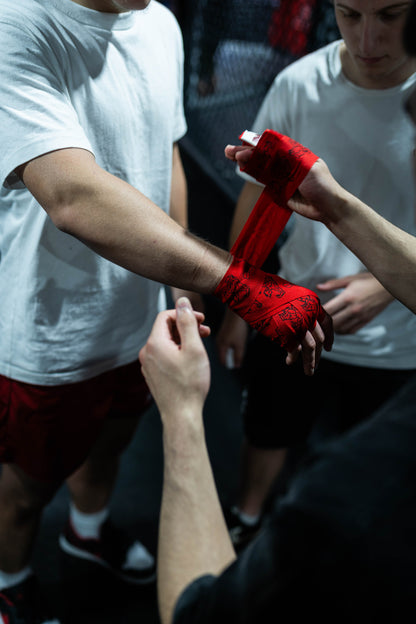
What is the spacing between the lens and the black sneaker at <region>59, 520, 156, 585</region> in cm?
122

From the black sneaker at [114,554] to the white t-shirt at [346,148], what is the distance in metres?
0.72

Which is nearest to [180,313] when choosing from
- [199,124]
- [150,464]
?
[150,464]

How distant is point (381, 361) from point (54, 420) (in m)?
0.61

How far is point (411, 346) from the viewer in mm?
937

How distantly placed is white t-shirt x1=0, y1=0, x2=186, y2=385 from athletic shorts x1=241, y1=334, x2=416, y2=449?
0.27 metres

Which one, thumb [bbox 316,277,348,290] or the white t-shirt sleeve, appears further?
thumb [bbox 316,277,348,290]

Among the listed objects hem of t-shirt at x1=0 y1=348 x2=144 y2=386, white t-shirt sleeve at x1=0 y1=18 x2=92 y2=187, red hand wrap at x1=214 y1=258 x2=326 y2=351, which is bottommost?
hem of t-shirt at x1=0 y1=348 x2=144 y2=386

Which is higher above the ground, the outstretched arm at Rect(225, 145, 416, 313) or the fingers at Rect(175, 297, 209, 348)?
the outstretched arm at Rect(225, 145, 416, 313)

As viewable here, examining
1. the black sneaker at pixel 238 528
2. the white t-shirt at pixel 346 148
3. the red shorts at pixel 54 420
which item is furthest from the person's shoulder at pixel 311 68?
the black sneaker at pixel 238 528

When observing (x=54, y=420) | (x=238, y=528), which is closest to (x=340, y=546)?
(x=54, y=420)

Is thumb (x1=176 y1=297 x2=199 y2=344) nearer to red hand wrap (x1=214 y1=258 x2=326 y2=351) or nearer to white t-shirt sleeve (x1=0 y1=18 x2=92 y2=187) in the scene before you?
red hand wrap (x1=214 y1=258 x2=326 y2=351)

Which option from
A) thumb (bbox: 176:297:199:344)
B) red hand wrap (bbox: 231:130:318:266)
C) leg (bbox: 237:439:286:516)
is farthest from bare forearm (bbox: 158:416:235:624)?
A: leg (bbox: 237:439:286:516)

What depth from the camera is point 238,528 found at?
1278 mm

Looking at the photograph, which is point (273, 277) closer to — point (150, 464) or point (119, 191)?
point (119, 191)
